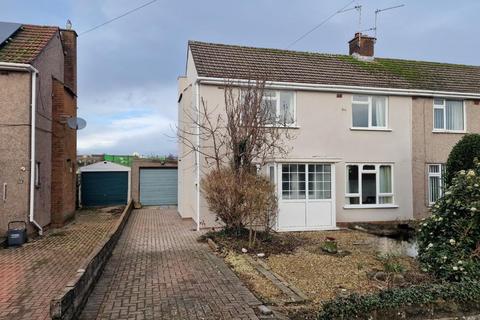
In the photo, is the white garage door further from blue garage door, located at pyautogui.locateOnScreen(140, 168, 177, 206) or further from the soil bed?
blue garage door, located at pyautogui.locateOnScreen(140, 168, 177, 206)

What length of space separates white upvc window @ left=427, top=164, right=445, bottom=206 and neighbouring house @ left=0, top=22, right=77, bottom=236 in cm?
1466

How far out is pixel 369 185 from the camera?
16.1m

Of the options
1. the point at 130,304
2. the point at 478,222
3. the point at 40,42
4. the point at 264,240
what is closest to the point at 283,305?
the point at 130,304

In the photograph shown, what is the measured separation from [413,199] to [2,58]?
15509mm

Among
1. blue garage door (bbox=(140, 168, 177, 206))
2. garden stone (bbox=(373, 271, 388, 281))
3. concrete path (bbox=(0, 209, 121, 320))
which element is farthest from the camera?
blue garage door (bbox=(140, 168, 177, 206))

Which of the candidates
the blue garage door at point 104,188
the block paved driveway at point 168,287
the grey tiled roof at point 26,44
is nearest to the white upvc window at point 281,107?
the block paved driveway at point 168,287

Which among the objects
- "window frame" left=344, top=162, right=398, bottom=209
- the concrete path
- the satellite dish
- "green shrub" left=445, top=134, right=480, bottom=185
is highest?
the satellite dish

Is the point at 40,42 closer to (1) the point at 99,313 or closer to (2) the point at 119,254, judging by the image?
(2) the point at 119,254

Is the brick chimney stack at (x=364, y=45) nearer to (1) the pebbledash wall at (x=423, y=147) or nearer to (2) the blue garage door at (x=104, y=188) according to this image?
(1) the pebbledash wall at (x=423, y=147)

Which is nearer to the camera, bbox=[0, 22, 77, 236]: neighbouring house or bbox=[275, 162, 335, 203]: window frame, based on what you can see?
bbox=[0, 22, 77, 236]: neighbouring house

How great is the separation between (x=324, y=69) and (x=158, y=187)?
1360cm

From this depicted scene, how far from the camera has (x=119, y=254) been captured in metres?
10.3

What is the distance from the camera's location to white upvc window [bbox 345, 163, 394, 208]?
15.8m

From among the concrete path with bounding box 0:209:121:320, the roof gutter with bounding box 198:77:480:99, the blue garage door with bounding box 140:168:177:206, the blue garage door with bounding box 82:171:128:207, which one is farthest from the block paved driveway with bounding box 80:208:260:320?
the blue garage door with bounding box 82:171:128:207
